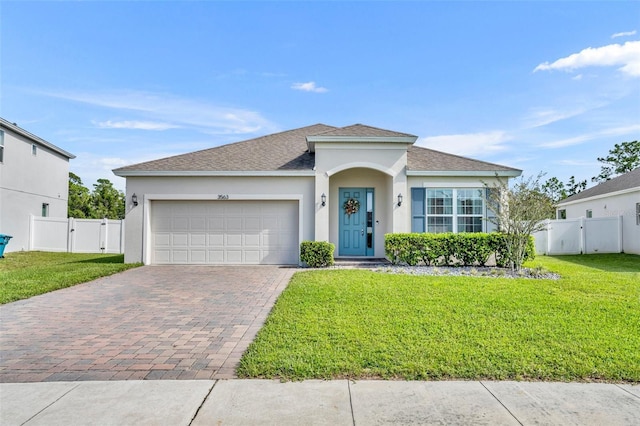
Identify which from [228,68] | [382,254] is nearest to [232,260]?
[382,254]

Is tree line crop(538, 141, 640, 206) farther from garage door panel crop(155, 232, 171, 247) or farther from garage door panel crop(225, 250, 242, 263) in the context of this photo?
garage door panel crop(155, 232, 171, 247)

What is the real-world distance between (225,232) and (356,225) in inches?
191

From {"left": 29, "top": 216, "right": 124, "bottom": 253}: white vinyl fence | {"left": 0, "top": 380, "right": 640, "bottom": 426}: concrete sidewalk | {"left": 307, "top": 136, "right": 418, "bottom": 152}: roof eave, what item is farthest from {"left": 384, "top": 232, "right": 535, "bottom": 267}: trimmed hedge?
{"left": 29, "top": 216, "right": 124, "bottom": 253}: white vinyl fence

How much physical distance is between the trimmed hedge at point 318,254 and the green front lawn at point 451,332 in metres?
3.24

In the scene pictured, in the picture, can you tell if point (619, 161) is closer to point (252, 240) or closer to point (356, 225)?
point (356, 225)

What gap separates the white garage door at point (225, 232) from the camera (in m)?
12.6

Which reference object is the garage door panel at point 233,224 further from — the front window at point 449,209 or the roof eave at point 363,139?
the front window at point 449,209

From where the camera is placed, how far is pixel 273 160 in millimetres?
13352

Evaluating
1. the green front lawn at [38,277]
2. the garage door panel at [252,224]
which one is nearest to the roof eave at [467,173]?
the garage door panel at [252,224]

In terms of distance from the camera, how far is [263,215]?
1267 centimetres

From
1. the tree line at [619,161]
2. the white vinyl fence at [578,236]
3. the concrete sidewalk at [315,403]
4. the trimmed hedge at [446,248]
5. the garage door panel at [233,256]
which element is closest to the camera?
the concrete sidewalk at [315,403]

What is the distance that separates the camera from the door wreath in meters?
13.3

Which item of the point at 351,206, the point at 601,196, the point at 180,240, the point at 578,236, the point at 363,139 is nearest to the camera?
the point at 363,139

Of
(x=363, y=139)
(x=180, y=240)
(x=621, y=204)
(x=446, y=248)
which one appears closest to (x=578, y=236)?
(x=621, y=204)
